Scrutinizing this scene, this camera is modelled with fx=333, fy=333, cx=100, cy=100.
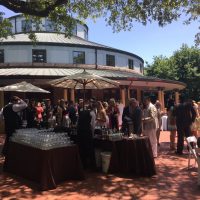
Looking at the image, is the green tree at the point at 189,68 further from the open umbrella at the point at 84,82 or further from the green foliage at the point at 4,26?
the open umbrella at the point at 84,82

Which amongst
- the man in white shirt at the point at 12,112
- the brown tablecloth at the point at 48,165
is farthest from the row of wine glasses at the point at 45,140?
the man in white shirt at the point at 12,112

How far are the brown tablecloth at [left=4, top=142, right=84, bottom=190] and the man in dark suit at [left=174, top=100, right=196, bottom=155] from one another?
4.52 m

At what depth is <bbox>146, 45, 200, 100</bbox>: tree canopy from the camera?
4741 centimetres

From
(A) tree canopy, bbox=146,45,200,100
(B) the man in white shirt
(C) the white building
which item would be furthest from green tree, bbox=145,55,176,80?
(B) the man in white shirt

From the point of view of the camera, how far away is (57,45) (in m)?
29.8

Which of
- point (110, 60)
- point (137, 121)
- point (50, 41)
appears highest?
point (50, 41)

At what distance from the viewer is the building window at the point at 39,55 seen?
95.6ft

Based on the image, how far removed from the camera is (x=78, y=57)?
100ft

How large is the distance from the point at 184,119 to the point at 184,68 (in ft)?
127

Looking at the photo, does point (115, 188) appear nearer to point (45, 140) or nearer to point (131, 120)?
point (45, 140)

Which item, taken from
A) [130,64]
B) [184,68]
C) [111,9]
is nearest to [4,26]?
[111,9]

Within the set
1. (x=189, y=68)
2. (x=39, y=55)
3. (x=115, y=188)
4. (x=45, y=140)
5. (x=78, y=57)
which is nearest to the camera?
(x=115, y=188)

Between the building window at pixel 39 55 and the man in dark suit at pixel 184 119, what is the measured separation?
19771mm

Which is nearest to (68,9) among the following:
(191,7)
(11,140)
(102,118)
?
(191,7)
